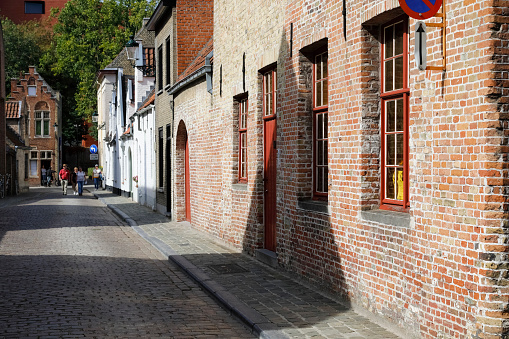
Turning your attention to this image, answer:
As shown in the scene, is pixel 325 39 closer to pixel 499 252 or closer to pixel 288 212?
pixel 288 212

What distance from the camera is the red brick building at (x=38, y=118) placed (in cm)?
5962

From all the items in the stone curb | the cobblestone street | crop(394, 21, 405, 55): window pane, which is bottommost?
the cobblestone street

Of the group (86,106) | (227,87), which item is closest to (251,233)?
(227,87)

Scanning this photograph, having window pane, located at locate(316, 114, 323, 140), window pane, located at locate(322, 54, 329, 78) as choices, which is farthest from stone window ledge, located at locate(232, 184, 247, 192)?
window pane, located at locate(322, 54, 329, 78)

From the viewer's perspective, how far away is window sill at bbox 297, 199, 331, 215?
8.58 metres

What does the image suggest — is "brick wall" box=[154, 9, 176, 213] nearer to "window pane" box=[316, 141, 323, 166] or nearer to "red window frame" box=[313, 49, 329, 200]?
"red window frame" box=[313, 49, 329, 200]

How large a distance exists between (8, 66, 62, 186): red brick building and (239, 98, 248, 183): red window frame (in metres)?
49.1

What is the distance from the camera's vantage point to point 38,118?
198 ft

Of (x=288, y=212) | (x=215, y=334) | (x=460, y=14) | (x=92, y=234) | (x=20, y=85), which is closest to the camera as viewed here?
(x=460, y=14)

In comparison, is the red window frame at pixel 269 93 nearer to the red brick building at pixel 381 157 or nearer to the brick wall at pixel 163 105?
the red brick building at pixel 381 157

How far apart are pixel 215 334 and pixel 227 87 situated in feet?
25.2

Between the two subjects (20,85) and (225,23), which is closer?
(225,23)

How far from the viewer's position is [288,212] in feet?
32.8

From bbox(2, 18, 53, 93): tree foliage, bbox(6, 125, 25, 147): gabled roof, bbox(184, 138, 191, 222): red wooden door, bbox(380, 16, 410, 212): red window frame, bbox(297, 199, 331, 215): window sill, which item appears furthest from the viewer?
bbox(2, 18, 53, 93): tree foliage
